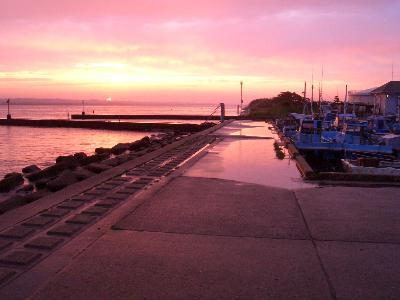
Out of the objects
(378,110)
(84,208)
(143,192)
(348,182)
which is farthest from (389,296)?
(378,110)

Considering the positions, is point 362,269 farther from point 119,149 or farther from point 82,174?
point 119,149

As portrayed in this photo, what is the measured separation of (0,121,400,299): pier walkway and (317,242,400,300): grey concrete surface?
1cm

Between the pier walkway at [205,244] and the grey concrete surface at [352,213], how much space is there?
0.02m

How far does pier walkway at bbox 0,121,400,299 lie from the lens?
15.8 feet

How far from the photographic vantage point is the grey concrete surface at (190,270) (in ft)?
15.3

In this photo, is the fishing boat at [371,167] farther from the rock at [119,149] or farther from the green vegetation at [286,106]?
the green vegetation at [286,106]

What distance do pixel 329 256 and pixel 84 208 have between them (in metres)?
4.22

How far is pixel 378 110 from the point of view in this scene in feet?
176

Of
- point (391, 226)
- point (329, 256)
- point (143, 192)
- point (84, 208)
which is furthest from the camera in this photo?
point (143, 192)

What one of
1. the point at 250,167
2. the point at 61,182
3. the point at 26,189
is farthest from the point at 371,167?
the point at 26,189

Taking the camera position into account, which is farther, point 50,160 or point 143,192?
point 50,160

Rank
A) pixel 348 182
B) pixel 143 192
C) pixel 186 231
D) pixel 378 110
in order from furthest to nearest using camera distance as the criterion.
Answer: pixel 378 110 < pixel 348 182 < pixel 143 192 < pixel 186 231

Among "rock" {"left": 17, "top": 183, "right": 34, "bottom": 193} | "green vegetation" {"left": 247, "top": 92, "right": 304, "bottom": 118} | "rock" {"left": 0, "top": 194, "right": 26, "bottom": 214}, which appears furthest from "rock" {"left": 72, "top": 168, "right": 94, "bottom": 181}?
"green vegetation" {"left": 247, "top": 92, "right": 304, "bottom": 118}

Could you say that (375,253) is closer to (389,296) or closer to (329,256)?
(329,256)
